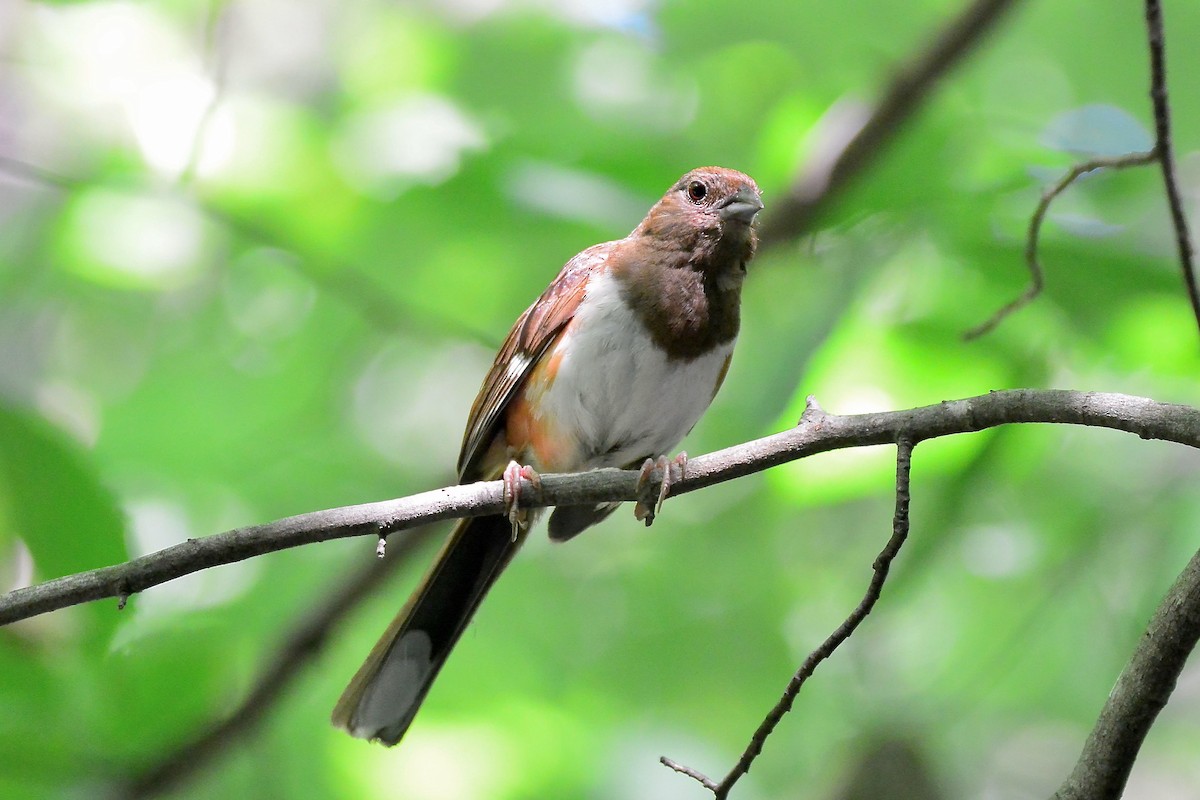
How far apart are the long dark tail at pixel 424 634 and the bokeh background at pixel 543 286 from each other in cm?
49

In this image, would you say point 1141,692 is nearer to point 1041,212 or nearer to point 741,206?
point 1041,212

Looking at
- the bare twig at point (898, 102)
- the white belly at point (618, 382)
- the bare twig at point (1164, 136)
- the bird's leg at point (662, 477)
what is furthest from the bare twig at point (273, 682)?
the bare twig at point (1164, 136)

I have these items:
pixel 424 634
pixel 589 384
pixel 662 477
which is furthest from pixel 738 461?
pixel 424 634

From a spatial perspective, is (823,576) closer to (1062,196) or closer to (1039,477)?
(1039,477)

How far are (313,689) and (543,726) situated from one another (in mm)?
1164

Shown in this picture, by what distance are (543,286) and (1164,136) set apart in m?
2.86

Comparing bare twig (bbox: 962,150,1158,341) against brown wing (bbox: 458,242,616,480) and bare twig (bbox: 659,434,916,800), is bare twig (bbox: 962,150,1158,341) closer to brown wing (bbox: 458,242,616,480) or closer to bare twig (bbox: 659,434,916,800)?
bare twig (bbox: 659,434,916,800)

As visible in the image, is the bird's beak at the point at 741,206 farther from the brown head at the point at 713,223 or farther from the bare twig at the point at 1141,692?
the bare twig at the point at 1141,692

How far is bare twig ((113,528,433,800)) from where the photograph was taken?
398 cm

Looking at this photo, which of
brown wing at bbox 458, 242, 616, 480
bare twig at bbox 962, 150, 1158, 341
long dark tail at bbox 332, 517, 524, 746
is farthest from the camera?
brown wing at bbox 458, 242, 616, 480

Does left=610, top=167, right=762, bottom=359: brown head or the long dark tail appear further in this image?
left=610, top=167, right=762, bottom=359: brown head

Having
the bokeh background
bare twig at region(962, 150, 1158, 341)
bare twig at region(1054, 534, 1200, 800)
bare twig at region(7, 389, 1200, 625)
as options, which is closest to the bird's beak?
the bokeh background

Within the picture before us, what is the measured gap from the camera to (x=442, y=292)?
5.29 m

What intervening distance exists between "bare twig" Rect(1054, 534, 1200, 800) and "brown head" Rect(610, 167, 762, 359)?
2001 mm
